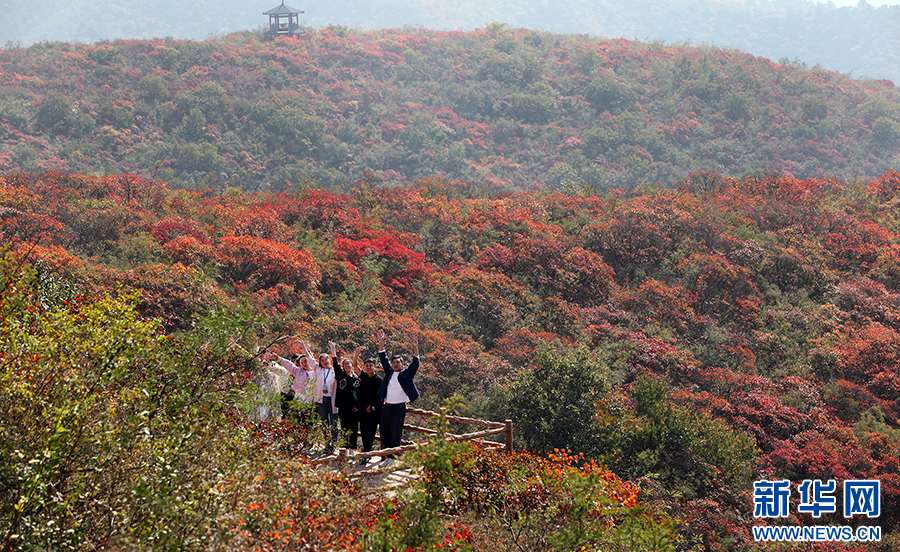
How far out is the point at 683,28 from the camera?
6260 inches

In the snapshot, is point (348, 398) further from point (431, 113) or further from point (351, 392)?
point (431, 113)

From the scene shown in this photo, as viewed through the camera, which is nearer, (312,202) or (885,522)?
(885,522)

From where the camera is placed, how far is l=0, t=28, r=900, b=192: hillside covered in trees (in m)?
40.8

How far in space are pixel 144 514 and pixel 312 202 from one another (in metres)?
18.7

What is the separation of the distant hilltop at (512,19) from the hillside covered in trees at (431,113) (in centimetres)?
9491

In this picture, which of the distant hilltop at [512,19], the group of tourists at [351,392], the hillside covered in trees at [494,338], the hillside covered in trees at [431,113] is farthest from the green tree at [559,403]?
the distant hilltop at [512,19]

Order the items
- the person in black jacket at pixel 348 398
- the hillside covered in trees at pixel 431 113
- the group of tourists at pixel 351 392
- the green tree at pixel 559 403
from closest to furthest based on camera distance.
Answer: the group of tourists at pixel 351 392, the person in black jacket at pixel 348 398, the green tree at pixel 559 403, the hillside covered in trees at pixel 431 113

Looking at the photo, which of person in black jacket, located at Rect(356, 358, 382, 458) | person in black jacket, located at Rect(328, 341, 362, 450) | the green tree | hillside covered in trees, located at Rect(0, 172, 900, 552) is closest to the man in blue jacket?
person in black jacket, located at Rect(356, 358, 382, 458)

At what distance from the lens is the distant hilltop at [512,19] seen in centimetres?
14288

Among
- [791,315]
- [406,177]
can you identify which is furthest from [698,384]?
[406,177]

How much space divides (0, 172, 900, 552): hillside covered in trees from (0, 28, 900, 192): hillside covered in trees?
48.5ft

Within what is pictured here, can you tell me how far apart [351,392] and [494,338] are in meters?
9.96

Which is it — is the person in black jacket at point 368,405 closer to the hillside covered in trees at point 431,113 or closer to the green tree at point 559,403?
the green tree at point 559,403

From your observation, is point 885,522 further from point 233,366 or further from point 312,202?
point 312,202
